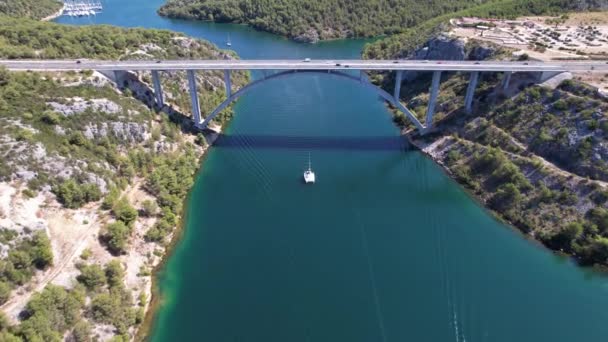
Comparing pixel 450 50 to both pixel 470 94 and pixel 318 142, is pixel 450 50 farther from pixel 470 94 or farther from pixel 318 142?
pixel 318 142

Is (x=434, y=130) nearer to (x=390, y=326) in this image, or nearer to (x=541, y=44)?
(x=541, y=44)

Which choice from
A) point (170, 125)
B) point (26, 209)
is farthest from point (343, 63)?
point (26, 209)

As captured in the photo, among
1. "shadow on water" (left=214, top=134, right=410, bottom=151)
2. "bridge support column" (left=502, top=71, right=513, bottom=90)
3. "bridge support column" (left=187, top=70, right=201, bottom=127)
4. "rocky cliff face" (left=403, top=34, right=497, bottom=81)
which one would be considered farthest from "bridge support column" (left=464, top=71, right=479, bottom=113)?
"bridge support column" (left=187, top=70, right=201, bottom=127)

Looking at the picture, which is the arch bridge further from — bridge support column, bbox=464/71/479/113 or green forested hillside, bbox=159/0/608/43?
green forested hillside, bbox=159/0/608/43

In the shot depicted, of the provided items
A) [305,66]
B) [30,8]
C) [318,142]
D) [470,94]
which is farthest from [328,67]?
[30,8]

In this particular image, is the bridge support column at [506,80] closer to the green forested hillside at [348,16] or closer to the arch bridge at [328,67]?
the arch bridge at [328,67]

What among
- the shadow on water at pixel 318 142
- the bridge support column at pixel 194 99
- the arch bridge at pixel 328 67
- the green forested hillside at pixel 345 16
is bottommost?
the shadow on water at pixel 318 142

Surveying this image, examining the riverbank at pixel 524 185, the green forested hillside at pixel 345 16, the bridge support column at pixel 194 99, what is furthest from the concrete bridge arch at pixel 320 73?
the green forested hillside at pixel 345 16
